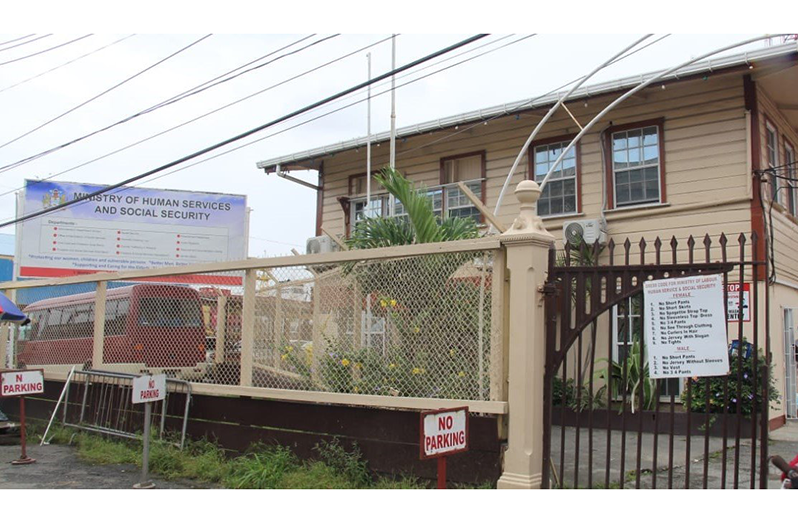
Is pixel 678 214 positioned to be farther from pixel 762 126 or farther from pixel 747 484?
pixel 747 484

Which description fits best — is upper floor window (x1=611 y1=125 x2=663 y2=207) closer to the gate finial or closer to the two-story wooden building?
the two-story wooden building

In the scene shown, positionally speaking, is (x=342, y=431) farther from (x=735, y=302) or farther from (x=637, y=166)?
(x=637, y=166)

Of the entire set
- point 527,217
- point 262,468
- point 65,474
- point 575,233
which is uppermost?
point 575,233

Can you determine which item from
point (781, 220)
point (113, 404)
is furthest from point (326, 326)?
point (781, 220)

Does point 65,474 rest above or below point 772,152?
below

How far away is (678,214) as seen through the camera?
11383 millimetres

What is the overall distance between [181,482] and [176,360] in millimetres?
1973

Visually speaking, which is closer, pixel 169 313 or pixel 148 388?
pixel 148 388

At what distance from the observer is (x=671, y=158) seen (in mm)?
11641

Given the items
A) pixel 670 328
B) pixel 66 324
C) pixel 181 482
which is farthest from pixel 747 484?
pixel 66 324

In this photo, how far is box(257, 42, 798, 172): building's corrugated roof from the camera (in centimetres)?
1026

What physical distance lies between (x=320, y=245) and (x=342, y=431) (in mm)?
9628

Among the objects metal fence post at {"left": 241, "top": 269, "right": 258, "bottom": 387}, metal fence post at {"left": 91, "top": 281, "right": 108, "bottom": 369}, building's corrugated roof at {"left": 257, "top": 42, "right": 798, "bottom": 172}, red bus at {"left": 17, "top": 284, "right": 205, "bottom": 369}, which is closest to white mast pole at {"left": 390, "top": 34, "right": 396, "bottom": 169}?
building's corrugated roof at {"left": 257, "top": 42, "right": 798, "bottom": 172}

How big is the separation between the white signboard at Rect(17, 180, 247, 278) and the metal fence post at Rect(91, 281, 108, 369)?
44.9 ft
